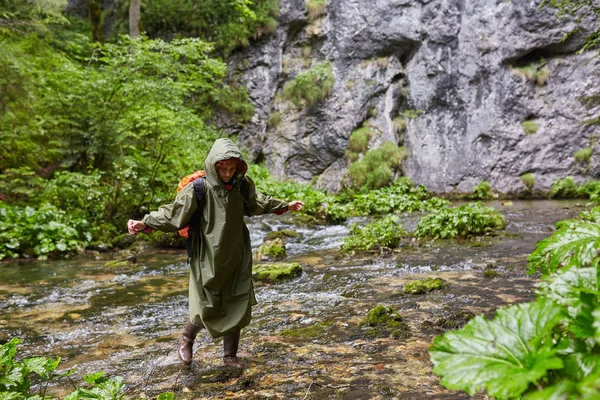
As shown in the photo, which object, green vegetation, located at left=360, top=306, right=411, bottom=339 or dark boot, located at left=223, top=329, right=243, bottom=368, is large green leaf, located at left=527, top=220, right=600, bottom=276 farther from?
dark boot, located at left=223, top=329, right=243, bottom=368

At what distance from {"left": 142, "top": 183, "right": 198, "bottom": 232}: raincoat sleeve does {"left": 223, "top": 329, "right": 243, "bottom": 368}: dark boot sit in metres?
0.99

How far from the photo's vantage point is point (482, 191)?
59.1 feet

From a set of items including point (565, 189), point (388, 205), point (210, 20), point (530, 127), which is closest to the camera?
point (388, 205)

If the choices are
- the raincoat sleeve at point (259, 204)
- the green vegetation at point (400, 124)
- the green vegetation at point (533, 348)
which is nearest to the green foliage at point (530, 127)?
the green vegetation at point (400, 124)

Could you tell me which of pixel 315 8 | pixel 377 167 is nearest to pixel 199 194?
pixel 377 167

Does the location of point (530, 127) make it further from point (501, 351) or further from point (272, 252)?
point (501, 351)

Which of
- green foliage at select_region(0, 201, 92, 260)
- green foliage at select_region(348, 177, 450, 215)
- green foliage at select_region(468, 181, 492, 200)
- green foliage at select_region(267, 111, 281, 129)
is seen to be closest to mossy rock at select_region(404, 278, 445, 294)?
green foliage at select_region(0, 201, 92, 260)

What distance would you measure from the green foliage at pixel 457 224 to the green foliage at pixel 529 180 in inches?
400

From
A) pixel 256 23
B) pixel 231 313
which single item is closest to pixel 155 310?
pixel 231 313

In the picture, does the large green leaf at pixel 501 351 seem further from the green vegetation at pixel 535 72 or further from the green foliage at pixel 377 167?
the green vegetation at pixel 535 72

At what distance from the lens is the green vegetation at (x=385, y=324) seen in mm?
3669

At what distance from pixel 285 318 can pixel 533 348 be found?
3716mm

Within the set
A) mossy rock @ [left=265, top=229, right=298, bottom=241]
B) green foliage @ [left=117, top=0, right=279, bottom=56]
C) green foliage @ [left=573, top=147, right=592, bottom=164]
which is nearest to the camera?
mossy rock @ [left=265, top=229, right=298, bottom=241]

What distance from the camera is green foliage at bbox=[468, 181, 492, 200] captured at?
58.7ft
